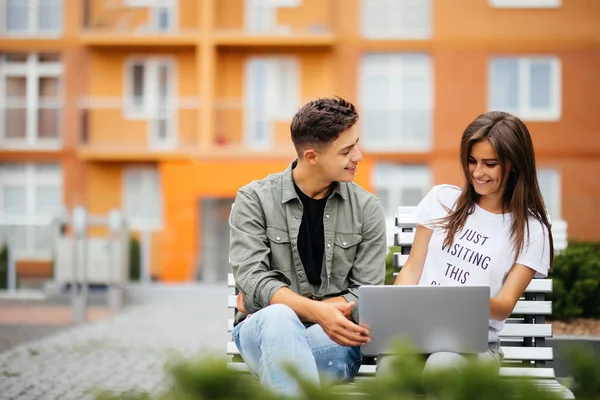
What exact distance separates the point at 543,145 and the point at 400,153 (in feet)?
11.7

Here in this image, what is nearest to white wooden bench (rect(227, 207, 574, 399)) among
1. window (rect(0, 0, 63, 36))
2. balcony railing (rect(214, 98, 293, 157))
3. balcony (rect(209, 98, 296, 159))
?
balcony (rect(209, 98, 296, 159))

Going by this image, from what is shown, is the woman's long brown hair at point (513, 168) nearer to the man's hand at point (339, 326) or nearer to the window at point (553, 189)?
the man's hand at point (339, 326)

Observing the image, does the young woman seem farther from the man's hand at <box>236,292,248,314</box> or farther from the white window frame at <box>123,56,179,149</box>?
the white window frame at <box>123,56,179,149</box>

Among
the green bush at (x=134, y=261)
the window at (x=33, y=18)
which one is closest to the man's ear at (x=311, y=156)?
the green bush at (x=134, y=261)

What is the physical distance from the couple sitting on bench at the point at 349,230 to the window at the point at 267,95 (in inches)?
847

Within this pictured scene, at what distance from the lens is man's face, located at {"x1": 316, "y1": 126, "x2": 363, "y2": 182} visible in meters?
3.59

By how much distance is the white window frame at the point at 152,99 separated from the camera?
25.8 m

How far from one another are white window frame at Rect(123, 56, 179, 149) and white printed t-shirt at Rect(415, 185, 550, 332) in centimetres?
2202

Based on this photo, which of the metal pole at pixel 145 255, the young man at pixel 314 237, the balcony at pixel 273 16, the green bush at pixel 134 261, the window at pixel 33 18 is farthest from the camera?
the window at pixel 33 18

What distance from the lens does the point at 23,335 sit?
10.3 meters

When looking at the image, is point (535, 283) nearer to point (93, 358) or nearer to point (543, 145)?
point (93, 358)

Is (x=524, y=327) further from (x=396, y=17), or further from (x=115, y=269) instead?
(x=396, y=17)

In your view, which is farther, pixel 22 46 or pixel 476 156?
pixel 22 46

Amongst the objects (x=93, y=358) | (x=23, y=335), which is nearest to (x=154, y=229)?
(x=23, y=335)
